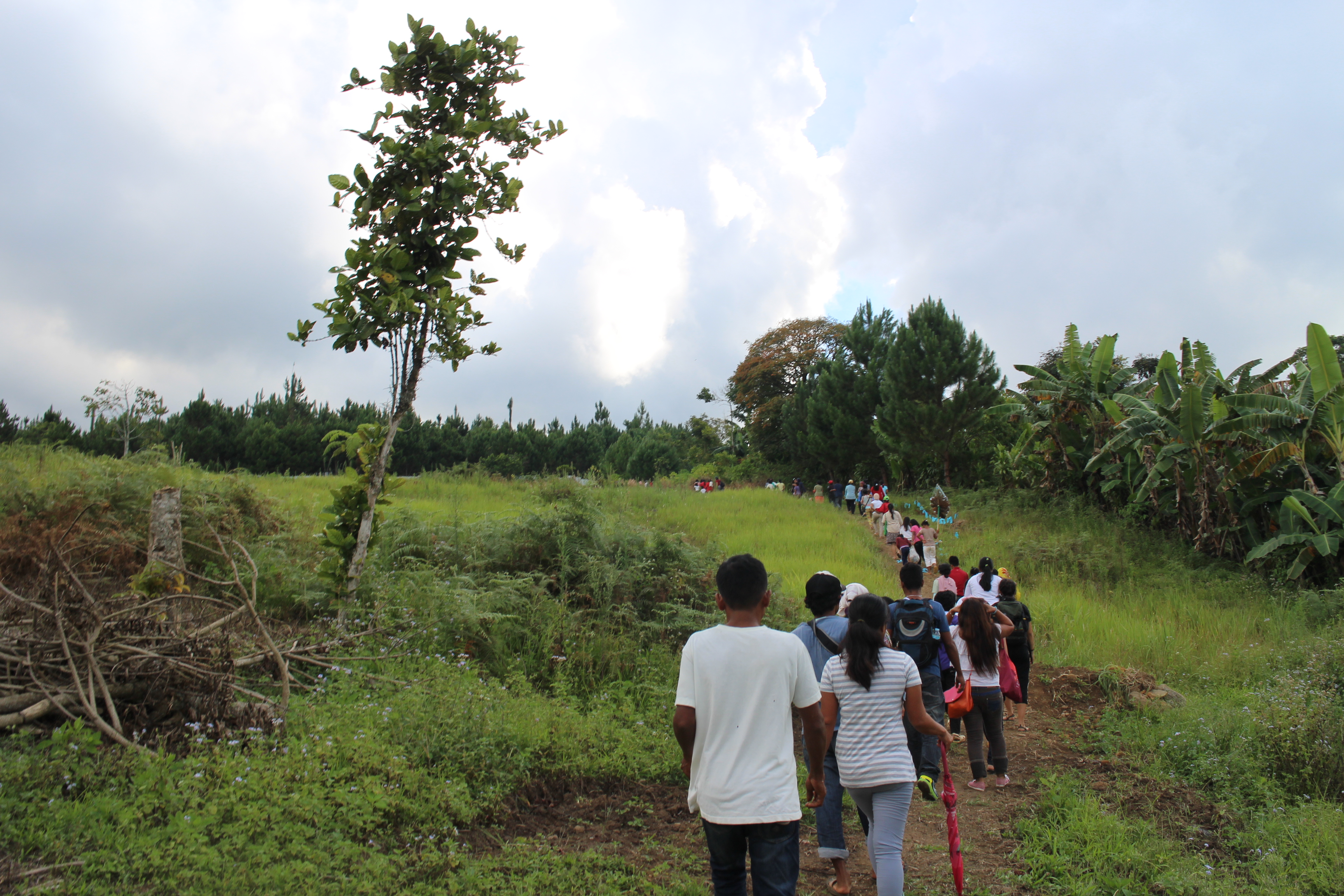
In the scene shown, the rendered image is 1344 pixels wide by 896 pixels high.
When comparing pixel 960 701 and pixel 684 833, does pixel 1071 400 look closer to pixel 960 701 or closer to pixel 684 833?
pixel 960 701

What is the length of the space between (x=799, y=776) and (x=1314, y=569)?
12.9 meters

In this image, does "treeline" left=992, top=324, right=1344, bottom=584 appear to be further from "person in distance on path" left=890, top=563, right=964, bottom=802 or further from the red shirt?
"person in distance on path" left=890, top=563, right=964, bottom=802

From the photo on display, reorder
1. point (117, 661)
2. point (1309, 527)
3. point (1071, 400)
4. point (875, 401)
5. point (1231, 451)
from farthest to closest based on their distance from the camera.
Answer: point (875, 401), point (1071, 400), point (1231, 451), point (1309, 527), point (117, 661)

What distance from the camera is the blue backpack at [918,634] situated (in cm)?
510

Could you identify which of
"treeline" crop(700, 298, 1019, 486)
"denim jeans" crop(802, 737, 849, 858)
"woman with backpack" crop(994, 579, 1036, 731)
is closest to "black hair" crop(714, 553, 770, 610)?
"denim jeans" crop(802, 737, 849, 858)

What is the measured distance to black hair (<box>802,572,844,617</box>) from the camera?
4.38 m

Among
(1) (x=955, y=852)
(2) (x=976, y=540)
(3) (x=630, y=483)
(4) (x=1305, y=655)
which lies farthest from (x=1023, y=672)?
(3) (x=630, y=483)

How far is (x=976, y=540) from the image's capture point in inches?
750

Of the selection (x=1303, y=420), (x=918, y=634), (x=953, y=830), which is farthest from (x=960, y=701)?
(x=1303, y=420)

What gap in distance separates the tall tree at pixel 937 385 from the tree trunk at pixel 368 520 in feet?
85.3

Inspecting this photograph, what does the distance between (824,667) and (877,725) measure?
442 mm

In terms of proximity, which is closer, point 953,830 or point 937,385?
point 953,830

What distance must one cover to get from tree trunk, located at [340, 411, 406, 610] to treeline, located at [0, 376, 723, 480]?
2992 centimetres

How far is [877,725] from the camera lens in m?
3.84
